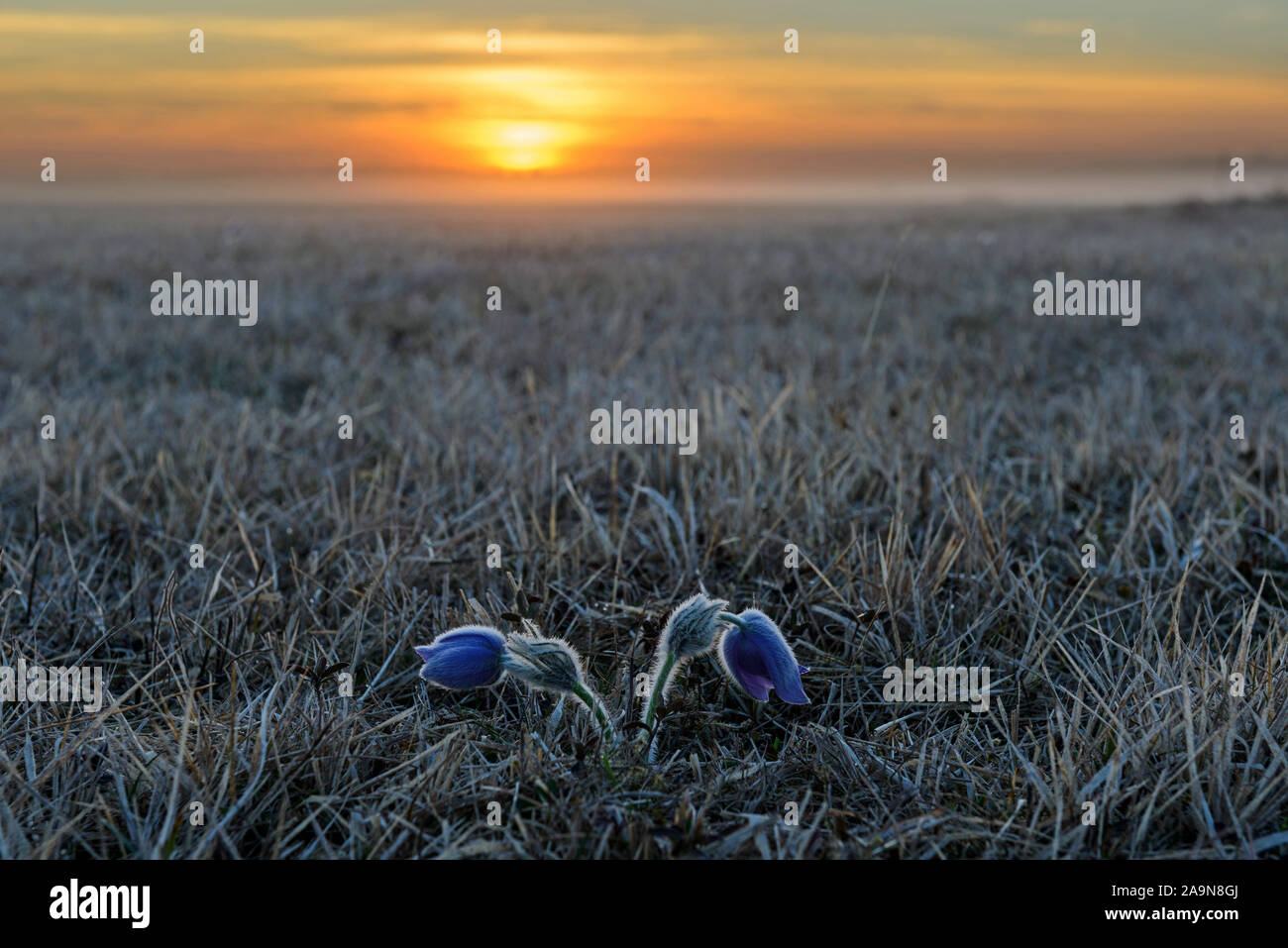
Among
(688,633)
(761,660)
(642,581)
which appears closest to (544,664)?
(688,633)

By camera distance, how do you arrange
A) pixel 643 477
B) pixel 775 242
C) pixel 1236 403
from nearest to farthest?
pixel 643 477, pixel 1236 403, pixel 775 242

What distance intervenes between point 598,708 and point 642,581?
2.63 ft

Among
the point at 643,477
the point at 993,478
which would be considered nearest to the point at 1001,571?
the point at 993,478

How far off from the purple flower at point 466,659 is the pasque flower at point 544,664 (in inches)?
0.8

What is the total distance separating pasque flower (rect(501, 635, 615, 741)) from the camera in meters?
1.58

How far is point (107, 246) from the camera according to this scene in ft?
30.9

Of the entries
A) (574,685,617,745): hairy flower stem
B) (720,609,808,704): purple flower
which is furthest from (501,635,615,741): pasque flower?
(720,609,808,704): purple flower

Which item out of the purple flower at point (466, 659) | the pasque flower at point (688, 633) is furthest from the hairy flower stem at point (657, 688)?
the purple flower at point (466, 659)

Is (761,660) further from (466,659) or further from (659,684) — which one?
(466,659)

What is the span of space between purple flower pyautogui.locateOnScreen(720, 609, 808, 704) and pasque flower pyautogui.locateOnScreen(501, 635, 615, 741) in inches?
9.1

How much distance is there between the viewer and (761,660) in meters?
1.62
